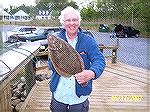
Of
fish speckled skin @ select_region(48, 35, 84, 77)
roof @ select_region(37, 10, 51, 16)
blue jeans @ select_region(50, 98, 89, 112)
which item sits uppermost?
roof @ select_region(37, 10, 51, 16)

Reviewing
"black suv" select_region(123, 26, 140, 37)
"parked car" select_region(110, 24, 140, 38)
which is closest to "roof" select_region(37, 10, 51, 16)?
"parked car" select_region(110, 24, 140, 38)

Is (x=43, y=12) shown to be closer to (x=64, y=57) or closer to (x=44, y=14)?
(x=44, y=14)

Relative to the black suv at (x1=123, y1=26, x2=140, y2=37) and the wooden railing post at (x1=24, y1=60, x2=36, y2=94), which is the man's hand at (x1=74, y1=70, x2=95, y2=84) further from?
the wooden railing post at (x1=24, y1=60, x2=36, y2=94)

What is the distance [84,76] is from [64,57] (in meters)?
0.17

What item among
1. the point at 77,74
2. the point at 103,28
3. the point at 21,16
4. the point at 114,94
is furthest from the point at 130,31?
the point at 77,74

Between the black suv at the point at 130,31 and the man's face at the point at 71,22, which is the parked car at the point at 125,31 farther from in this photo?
the man's face at the point at 71,22

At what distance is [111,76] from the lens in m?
5.64

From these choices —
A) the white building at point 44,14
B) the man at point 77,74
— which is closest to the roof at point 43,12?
the white building at point 44,14

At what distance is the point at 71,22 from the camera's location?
193 centimetres

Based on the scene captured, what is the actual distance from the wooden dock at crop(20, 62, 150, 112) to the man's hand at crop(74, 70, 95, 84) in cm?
181

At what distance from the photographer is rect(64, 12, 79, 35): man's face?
75.9 inches

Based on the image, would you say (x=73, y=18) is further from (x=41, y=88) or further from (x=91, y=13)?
(x=41, y=88)

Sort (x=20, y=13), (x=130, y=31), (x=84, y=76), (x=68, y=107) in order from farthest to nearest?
(x=130, y=31) → (x=20, y=13) → (x=68, y=107) → (x=84, y=76)

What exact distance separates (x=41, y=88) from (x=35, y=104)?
0.81m
